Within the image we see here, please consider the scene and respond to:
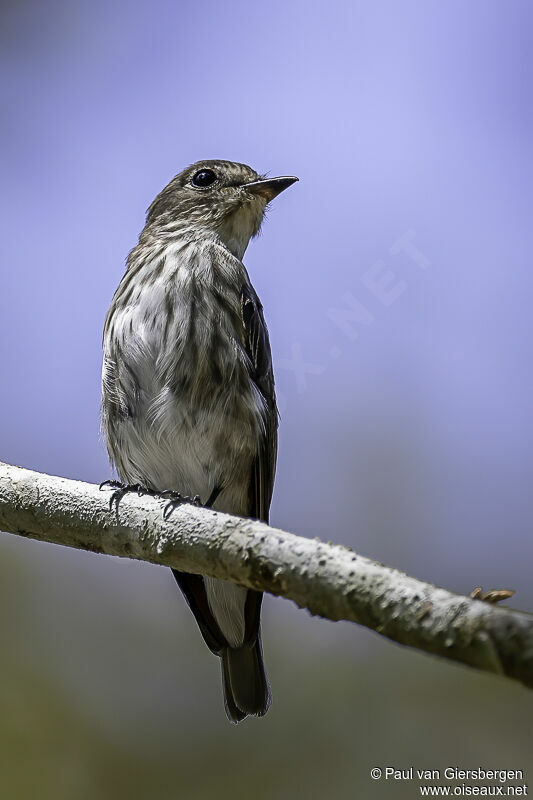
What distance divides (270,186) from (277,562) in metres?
3.02

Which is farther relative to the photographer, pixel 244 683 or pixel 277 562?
pixel 244 683

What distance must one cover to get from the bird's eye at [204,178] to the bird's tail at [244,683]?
101 inches

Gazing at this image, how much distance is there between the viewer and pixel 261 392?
13.3 feet

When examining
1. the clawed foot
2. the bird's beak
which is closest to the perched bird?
the bird's beak

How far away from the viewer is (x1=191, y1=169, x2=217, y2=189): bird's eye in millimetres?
4910

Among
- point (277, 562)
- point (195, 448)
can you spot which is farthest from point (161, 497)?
point (195, 448)

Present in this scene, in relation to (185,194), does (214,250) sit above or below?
below

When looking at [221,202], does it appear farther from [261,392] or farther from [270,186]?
[261,392]

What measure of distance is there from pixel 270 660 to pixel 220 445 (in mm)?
2033

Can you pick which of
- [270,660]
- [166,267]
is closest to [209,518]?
[166,267]

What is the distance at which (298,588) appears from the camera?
2.02 meters

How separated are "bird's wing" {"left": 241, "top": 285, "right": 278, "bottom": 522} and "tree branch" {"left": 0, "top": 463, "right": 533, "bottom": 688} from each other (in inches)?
46.6

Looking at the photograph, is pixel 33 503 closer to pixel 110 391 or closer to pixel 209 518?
pixel 209 518

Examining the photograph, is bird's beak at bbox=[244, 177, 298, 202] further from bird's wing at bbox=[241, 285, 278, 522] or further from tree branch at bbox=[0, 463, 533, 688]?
tree branch at bbox=[0, 463, 533, 688]
